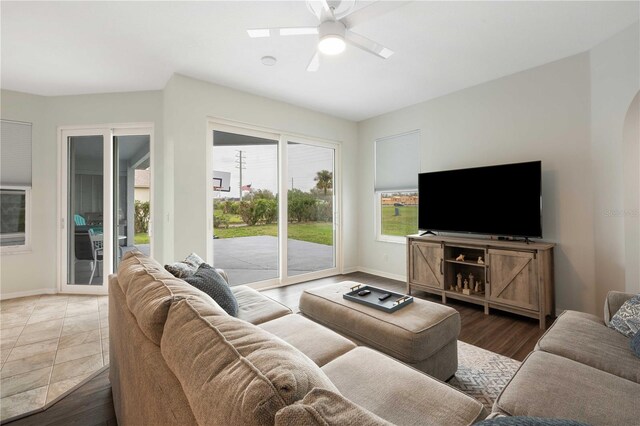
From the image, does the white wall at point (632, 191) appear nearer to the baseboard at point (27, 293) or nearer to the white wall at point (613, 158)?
the white wall at point (613, 158)

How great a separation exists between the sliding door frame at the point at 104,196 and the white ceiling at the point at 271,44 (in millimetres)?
502

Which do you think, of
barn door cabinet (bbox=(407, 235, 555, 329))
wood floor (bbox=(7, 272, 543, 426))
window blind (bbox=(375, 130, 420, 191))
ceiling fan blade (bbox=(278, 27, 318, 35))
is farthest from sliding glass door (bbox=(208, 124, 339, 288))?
ceiling fan blade (bbox=(278, 27, 318, 35))

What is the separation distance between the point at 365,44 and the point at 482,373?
2.62 meters

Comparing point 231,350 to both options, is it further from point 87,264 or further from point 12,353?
point 87,264

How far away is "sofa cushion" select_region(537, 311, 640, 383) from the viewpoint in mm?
1384

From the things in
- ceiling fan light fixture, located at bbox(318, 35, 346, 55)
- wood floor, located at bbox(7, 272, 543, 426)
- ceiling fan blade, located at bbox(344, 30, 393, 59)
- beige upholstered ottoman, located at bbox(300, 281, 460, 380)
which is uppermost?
ceiling fan blade, located at bbox(344, 30, 393, 59)

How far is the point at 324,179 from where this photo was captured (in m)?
5.02

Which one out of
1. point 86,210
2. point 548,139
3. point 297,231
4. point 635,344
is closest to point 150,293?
point 635,344

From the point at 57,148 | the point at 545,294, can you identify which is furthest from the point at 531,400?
the point at 57,148

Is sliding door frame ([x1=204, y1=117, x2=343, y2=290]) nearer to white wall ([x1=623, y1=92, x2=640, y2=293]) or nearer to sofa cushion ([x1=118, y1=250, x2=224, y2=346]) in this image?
sofa cushion ([x1=118, y1=250, x2=224, y2=346])

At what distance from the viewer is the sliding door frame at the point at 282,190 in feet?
12.2

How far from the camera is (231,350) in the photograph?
0.71m

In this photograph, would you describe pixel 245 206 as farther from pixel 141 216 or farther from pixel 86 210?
pixel 86 210

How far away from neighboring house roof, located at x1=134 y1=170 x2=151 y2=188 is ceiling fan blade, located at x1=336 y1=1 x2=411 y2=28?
3418 millimetres
